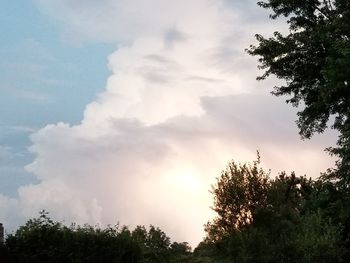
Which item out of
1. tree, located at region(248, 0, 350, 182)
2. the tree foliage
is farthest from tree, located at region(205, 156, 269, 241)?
tree, located at region(248, 0, 350, 182)

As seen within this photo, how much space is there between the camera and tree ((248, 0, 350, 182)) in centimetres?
3647

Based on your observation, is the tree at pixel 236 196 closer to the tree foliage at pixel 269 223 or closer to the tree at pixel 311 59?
the tree foliage at pixel 269 223

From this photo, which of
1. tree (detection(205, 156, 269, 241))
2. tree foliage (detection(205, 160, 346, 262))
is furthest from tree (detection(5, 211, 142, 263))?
tree (detection(205, 156, 269, 241))

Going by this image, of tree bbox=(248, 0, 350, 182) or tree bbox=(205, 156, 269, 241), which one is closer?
tree bbox=(248, 0, 350, 182)

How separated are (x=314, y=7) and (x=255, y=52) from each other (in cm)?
503

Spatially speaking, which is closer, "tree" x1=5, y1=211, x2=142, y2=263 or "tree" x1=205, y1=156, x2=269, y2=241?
"tree" x1=5, y1=211, x2=142, y2=263

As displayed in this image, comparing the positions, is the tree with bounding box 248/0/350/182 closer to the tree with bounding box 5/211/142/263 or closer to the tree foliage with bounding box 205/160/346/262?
the tree foliage with bounding box 205/160/346/262

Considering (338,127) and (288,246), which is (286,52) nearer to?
(338,127)

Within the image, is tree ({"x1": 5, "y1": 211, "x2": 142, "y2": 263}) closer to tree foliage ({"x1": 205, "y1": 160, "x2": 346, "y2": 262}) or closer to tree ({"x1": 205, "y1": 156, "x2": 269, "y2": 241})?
tree foliage ({"x1": 205, "y1": 160, "x2": 346, "y2": 262})

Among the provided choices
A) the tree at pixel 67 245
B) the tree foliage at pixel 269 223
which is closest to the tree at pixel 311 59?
the tree foliage at pixel 269 223

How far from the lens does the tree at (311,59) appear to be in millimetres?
36469

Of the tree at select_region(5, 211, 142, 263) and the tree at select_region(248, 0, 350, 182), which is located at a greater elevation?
the tree at select_region(248, 0, 350, 182)

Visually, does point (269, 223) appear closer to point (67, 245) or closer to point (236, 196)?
point (67, 245)

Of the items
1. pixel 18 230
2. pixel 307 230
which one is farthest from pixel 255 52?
pixel 18 230
